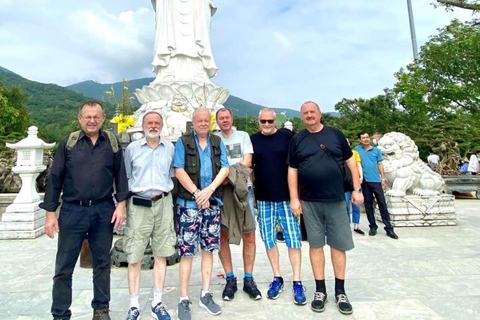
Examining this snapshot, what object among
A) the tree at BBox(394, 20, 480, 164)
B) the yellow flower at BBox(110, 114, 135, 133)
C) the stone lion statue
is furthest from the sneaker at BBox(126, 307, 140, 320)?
the tree at BBox(394, 20, 480, 164)

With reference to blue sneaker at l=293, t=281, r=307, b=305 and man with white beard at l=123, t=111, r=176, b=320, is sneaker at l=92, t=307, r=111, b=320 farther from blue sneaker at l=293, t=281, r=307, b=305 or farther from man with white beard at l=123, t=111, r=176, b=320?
blue sneaker at l=293, t=281, r=307, b=305

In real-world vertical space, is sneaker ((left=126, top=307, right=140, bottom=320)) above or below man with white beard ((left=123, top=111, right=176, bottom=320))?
below

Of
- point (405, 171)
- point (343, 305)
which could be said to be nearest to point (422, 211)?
point (405, 171)

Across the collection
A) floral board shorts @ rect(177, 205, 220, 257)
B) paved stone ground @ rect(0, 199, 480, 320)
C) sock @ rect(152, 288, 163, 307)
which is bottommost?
paved stone ground @ rect(0, 199, 480, 320)

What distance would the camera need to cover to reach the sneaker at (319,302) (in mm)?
2213

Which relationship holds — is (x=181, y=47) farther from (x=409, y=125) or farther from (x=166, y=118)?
(x=409, y=125)

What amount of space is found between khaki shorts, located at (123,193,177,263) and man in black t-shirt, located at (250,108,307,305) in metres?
0.73

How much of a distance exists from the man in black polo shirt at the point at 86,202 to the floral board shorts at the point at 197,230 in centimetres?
41

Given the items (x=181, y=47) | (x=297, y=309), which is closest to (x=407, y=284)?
(x=297, y=309)

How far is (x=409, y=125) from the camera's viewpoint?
16.8m

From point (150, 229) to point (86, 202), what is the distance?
17.5 inches

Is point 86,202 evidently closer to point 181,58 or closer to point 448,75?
point 181,58

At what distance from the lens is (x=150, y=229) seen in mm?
2184

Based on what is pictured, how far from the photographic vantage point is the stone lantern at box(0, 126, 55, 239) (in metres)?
4.41
